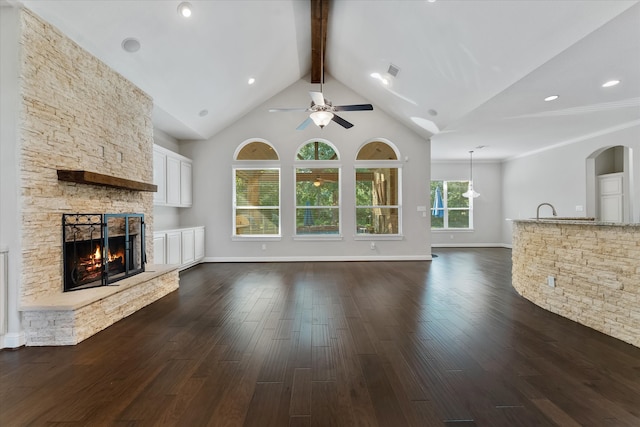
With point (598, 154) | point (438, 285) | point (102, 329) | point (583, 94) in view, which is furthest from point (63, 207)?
point (598, 154)

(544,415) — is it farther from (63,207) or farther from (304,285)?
(63,207)

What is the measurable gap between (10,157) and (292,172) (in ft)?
15.9

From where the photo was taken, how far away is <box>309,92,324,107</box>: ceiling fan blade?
144 inches

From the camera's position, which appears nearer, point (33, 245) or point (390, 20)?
point (33, 245)

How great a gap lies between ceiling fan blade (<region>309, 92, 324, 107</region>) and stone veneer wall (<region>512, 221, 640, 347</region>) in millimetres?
3247

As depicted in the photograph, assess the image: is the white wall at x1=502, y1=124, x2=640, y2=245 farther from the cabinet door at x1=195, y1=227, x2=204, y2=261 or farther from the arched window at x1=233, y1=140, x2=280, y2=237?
the cabinet door at x1=195, y1=227, x2=204, y2=261

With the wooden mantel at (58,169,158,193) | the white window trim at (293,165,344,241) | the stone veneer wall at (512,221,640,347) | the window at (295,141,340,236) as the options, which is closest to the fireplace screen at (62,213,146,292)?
the wooden mantel at (58,169,158,193)

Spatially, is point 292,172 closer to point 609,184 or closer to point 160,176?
point 160,176

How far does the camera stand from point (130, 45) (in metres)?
3.53

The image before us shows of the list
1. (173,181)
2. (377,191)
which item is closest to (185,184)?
(173,181)

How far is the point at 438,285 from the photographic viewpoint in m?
4.66

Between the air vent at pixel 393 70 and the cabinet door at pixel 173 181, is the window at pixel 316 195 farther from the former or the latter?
the cabinet door at pixel 173 181

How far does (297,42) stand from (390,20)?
6.54 ft

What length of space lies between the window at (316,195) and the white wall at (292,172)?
176mm
